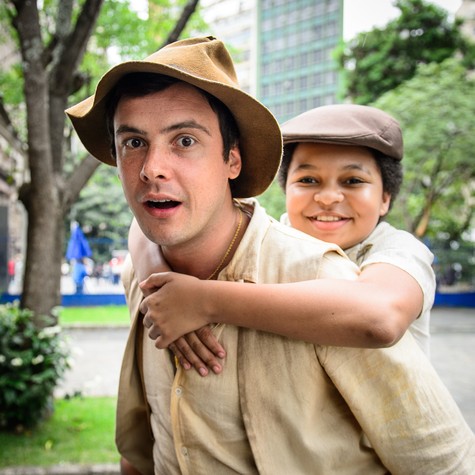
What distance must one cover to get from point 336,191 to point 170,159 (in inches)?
31.9

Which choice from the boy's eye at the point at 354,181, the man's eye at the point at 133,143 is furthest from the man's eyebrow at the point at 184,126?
the boy's eye at the point at 354,181

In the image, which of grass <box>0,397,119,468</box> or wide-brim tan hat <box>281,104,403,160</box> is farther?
grass <box>0,397,119,468</box>

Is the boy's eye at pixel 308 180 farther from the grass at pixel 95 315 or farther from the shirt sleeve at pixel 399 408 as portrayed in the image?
the grass at pixel 95 315

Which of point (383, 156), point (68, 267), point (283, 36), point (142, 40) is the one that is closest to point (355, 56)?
point (142, 40)

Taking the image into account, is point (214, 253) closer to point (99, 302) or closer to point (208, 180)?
point (208, 180)

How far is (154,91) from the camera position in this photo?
1.50 m

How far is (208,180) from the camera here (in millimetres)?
1542

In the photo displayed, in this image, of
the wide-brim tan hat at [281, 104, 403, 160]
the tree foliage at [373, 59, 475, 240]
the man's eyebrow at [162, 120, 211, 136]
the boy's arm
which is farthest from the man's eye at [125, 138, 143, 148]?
the tree foliage at [373, 59, 475, 240]

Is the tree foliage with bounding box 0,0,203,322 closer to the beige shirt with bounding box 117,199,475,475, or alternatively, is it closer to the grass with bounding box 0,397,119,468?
the grass with bounding box 0,397,119,468

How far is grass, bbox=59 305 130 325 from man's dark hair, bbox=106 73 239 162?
36.3ft

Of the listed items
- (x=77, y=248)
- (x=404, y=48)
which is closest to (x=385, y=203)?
(x=77, y=248)

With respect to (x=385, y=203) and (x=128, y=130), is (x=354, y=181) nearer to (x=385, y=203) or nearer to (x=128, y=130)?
(x=385, y=203)

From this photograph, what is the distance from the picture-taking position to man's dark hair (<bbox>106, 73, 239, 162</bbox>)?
1.50 metres

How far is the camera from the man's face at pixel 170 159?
Result: 1486 millimetres
